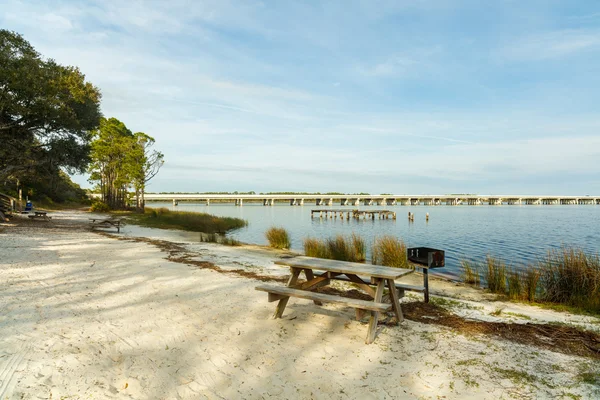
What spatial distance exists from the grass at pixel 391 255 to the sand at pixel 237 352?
179 inches

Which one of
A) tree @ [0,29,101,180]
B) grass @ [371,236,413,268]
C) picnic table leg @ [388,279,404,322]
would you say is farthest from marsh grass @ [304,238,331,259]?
tree @ [0,29,101,180]

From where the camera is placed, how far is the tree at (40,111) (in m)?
16.8

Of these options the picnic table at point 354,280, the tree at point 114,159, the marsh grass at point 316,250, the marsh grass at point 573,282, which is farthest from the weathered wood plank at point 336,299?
the tree at point 114,159

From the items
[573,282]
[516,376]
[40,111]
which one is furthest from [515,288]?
[40,111]

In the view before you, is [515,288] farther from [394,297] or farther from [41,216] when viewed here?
[41,216]

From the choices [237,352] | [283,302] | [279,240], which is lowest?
[279,240]

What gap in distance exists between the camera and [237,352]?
4.08m

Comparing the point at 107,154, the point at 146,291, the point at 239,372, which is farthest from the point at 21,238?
the point at 107,154

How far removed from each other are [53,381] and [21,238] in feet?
39.2

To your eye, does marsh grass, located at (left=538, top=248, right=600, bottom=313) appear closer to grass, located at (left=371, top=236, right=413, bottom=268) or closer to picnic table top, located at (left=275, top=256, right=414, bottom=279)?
grass, located at (left=371, top=236, right=413, bottom=268)

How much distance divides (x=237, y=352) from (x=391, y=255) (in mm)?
8272

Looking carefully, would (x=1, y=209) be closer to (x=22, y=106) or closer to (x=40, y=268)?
(x=22, y=106)

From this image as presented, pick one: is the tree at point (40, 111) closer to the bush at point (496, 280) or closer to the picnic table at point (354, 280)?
the picnic table at point (354, 280)

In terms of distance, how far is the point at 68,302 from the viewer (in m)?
5.62
